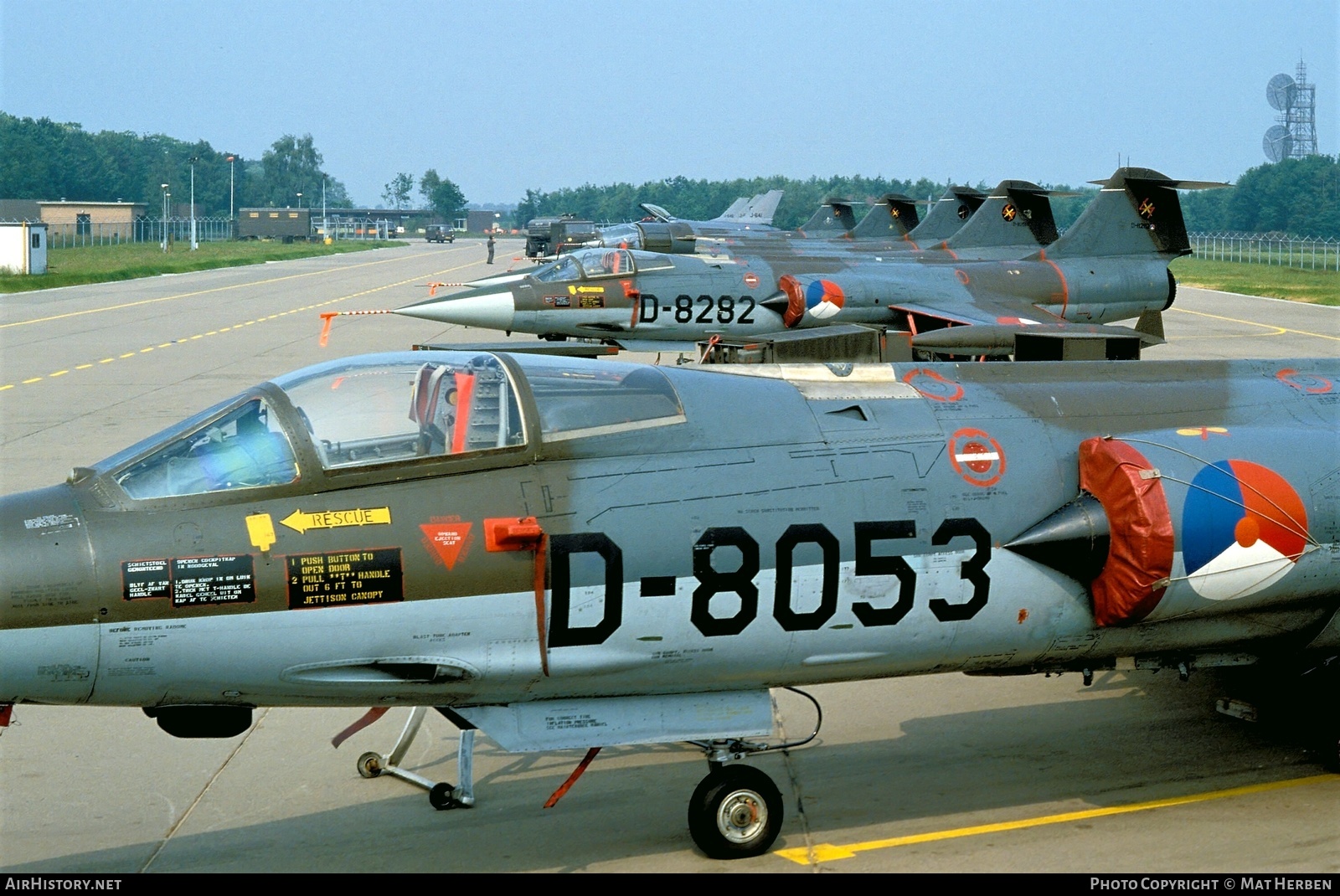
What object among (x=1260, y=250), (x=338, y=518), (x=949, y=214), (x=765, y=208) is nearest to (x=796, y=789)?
(x=338, y=518)

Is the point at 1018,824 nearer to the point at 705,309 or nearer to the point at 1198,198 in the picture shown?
the point at 705,309

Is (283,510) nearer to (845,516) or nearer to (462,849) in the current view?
(462,849)

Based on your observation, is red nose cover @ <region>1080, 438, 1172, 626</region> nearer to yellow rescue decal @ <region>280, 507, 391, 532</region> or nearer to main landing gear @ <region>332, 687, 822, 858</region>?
main landing gear @ <region>332, 687, 822, 858</region>

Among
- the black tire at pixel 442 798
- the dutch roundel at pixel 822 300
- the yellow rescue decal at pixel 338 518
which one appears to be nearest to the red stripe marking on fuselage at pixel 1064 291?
the dutch roundel at pixel 822 300

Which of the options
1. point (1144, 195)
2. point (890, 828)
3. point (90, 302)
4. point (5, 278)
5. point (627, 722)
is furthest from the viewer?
point (5, 278)

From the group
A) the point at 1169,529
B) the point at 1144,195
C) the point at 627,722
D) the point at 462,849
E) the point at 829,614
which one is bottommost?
the point at 462,849

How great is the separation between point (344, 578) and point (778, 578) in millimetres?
2099

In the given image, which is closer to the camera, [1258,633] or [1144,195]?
[1258,633]

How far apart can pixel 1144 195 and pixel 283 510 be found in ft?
71.7

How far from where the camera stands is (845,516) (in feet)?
22.4

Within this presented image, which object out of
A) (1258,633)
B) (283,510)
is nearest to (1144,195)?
(1258,633)

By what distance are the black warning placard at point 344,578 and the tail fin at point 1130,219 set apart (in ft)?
68.7

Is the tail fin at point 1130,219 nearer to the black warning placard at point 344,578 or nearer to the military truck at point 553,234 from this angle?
the black warning placard at point 344,578

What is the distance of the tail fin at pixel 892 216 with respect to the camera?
152 feet
